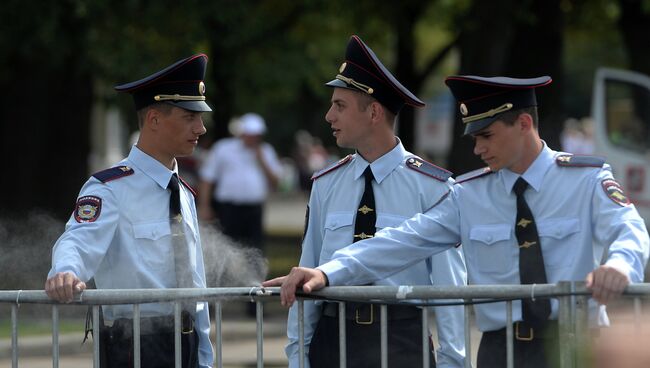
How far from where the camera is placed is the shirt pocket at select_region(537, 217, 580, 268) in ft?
15.5

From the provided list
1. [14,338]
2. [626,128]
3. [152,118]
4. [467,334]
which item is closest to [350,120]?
[152,118]

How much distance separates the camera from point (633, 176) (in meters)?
15.0

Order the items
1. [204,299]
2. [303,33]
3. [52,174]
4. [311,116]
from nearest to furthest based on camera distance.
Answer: [204,299] < [52,174] < [303,33] < [311,116]

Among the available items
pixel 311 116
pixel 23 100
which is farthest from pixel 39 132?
pixel 311 116

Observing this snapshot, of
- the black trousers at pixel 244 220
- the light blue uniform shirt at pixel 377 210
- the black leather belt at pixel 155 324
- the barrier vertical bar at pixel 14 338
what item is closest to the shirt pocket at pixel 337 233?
the light blue uniform shirt at pixel 377 210

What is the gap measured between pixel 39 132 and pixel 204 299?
16229 millimetres

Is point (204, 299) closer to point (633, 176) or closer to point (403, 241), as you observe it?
point (403, 241)

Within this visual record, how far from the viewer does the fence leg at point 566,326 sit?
4414 mm

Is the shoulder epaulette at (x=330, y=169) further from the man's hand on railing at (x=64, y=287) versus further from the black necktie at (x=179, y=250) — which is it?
the man's hand on railing at (x=64, y=287)

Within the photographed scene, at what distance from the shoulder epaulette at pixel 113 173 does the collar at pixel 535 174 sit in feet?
4.97

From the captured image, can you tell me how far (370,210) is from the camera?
5.36 meters

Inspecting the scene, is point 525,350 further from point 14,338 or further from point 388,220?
point 14,338

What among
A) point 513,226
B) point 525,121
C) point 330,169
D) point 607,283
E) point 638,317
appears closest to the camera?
point 638,317

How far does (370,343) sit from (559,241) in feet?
2.84
